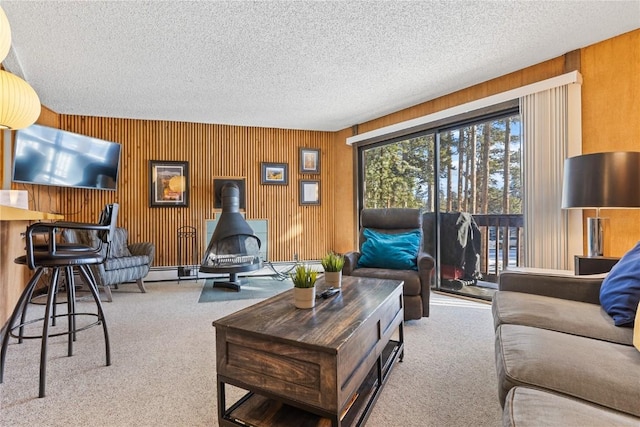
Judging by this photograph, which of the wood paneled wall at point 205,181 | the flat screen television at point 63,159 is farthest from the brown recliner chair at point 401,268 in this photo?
the flat screen television at point 63,159

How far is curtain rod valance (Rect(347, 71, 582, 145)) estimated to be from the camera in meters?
2.69

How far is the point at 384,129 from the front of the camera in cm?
439

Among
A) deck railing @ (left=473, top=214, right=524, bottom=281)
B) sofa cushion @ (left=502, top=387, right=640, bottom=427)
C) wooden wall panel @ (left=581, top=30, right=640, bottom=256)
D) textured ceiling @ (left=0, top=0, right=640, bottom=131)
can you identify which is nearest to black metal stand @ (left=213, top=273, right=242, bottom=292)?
textured ceiling @ (left=0, top=0, right=640, bottom=131)

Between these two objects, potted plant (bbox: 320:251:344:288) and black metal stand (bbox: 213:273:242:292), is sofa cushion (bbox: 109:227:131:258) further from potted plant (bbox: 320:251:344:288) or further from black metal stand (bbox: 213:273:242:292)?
potted plant (bbox: 320:251:344:288)

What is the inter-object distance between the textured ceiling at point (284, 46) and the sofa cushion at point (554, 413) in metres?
2.32

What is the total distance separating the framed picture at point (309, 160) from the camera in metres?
5.38

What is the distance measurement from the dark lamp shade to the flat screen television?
5296 millimetres

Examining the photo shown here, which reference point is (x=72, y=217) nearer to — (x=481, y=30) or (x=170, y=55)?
(x=170, y=55)

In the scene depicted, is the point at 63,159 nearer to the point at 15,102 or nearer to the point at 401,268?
the point at 15,102

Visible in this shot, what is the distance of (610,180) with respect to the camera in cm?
203

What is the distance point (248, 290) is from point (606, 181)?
3704 mm

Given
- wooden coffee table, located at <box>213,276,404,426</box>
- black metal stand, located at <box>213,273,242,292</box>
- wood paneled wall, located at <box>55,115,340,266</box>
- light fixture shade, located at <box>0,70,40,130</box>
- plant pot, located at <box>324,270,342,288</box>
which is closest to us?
wooden coffee table, located at <box>213,276,404,426</box>

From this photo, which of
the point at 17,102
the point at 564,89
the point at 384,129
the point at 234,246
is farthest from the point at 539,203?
the point at 17,102

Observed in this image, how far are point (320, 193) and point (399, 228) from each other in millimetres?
2375
